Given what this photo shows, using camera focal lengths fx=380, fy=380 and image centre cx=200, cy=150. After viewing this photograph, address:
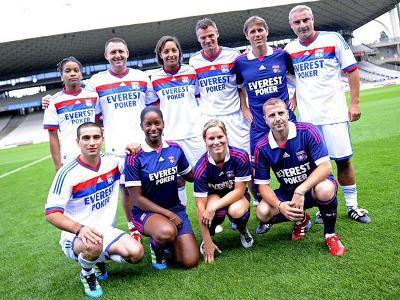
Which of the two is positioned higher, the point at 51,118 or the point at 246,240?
the point at 51,118

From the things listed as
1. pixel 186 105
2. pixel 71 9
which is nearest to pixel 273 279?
pixel 186 105

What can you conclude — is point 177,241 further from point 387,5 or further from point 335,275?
point 387,5

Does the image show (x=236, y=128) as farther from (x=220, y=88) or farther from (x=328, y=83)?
(x=328, y=83)

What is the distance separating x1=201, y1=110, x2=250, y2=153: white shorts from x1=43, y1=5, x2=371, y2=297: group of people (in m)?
0.01

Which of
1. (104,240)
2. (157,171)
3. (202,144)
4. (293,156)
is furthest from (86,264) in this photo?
(293,156)

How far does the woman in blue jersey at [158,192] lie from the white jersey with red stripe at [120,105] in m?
0.55

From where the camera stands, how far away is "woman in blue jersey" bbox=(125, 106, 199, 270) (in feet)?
10.7

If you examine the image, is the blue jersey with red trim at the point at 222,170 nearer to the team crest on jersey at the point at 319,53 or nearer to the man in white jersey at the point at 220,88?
the man in white jersey at the point at 220,88

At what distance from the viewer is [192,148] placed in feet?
13.4

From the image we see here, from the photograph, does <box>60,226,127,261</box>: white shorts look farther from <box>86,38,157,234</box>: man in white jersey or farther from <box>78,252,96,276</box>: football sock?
<box>86,38,157,234</box>: man in white jersey

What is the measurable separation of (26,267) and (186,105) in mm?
2256

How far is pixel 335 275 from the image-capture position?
2.57m

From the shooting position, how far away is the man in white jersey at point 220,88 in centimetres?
401

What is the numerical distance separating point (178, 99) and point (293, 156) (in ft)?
4.59
